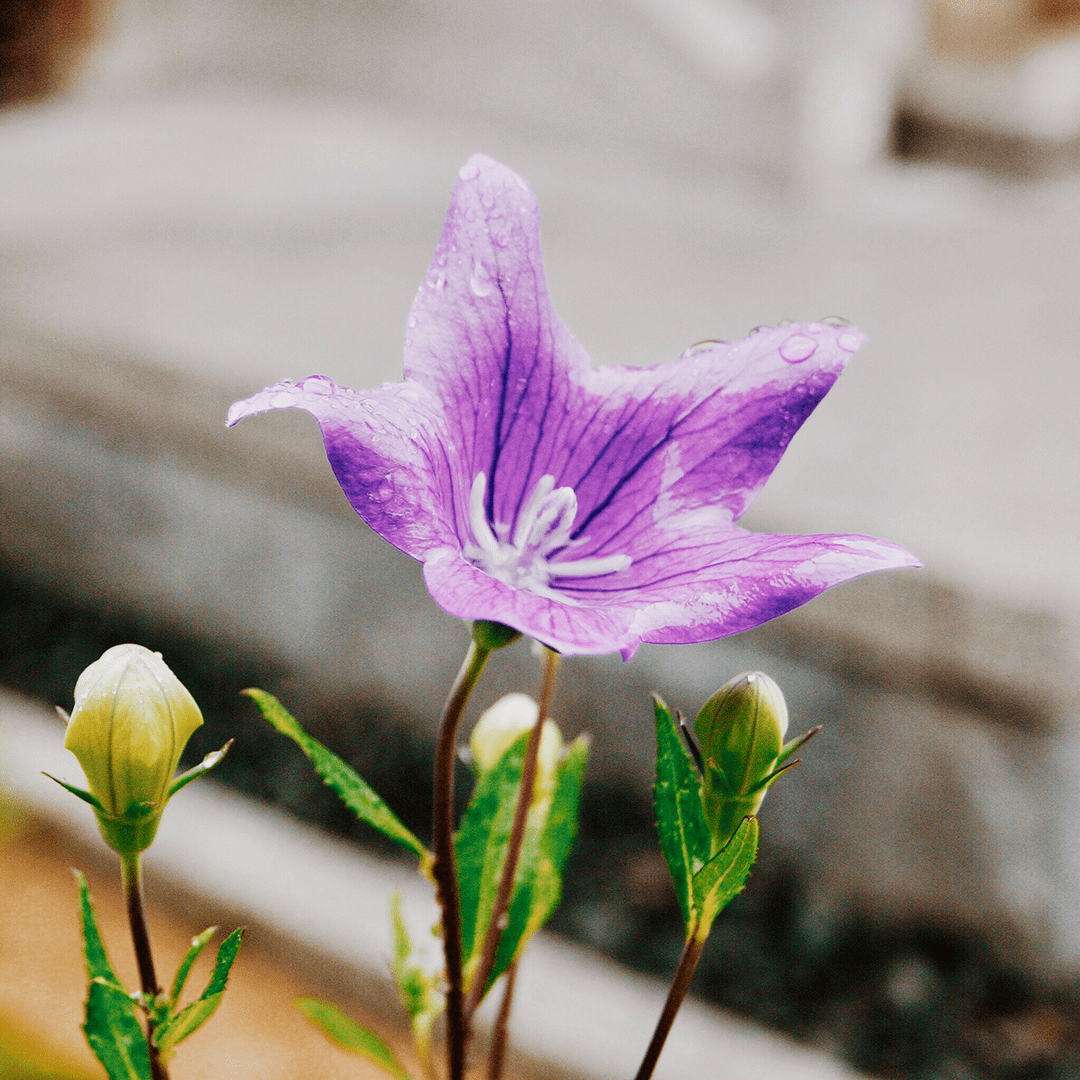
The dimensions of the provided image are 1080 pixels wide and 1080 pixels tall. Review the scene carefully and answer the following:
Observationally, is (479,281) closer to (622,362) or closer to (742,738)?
(742,738)

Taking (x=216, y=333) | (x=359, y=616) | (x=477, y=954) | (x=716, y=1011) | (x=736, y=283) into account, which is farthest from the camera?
(x=736, y=283)

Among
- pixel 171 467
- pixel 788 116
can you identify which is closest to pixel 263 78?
pixel 788 116

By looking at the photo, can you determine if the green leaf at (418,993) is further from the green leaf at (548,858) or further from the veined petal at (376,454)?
the veined petal at (376,454)

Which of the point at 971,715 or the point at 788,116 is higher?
the point at 788,116

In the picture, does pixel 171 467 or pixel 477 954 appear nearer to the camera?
pixel 477 954

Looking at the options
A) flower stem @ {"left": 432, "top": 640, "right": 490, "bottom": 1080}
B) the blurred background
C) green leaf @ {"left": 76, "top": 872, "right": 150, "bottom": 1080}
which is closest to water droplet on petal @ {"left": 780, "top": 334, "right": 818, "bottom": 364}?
flower stem @ {"left": 432, "top": 640, "right": 490, "bottom": 1080}

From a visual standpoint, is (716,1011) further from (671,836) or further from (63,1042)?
(671,836)

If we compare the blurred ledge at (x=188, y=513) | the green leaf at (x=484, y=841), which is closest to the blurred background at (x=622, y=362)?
the blurred ledge at (x=188, y=513)
